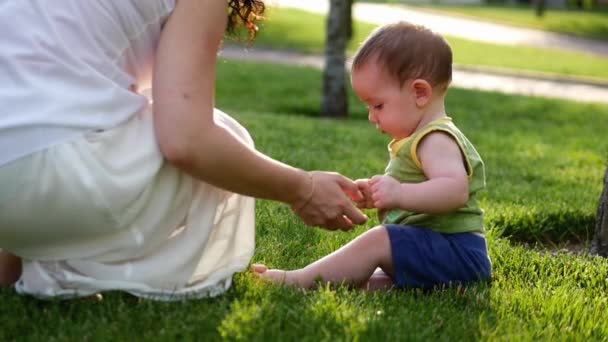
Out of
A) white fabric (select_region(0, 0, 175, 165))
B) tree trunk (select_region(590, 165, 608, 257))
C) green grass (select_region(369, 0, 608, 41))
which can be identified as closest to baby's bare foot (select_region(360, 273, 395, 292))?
white fabric (select_region(0, 0, 175, 165))

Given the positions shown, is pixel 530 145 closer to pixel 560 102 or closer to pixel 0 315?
pixel 560 102

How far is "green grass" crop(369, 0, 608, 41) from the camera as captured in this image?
1238 inches

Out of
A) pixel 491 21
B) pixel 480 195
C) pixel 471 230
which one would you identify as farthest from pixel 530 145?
pixel 491 21

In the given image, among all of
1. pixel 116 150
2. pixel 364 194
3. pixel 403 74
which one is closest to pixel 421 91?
pixel 403 74

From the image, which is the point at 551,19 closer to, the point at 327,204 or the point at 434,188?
the point at 434,188

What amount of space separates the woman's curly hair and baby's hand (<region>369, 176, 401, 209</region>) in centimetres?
66

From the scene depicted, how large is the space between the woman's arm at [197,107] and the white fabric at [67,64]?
119 mm

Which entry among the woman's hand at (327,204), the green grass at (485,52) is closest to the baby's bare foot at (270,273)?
the woman's hand at (327,204)

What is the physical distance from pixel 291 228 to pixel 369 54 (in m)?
1.02

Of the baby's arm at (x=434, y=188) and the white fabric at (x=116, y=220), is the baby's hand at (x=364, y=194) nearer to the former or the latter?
the baby's arm at (x=434, y=188)

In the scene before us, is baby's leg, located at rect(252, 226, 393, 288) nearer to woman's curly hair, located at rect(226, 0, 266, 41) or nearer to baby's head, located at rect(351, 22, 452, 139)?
baby's head, located at rect(351, 22, 452, 139)

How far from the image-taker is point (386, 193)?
9.01ft

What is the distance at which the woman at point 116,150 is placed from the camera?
A: 7.66 ft

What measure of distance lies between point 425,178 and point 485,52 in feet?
64.4
